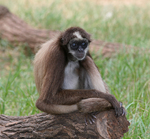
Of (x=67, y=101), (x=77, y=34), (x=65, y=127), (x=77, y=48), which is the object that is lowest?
(x=65, y=127)

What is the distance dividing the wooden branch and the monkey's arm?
116 millimetres

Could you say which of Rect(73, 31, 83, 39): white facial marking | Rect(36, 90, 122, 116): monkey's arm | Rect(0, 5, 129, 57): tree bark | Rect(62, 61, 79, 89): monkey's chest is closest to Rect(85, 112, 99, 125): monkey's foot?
Rect(36, 90, 122, 116): monkey's arm

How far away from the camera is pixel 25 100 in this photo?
6.71 metres

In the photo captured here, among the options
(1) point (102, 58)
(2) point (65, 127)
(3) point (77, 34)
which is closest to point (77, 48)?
(3) point (77, 34)

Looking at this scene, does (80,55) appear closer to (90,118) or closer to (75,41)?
(75,41)

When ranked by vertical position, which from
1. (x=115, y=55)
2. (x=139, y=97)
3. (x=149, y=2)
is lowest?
Answer: (x=139, y=97)

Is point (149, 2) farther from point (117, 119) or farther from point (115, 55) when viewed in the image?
point (117, 119)

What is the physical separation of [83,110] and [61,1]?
12.3 m

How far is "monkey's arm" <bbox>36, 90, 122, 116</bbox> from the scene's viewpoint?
4.88 meters

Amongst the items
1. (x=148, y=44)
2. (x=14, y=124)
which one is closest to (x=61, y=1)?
(x=148, y=44)

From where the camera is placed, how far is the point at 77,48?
560cm

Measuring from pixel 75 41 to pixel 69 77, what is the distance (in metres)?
0.88

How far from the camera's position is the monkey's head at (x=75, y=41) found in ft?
17.8

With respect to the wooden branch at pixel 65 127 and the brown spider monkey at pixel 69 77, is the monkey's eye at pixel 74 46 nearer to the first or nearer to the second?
the brown spider monkey at pixel 69 77
